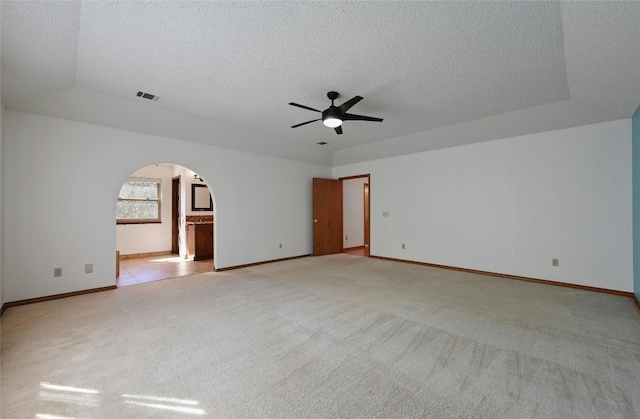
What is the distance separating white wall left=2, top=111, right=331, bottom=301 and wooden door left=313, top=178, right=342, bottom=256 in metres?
2.27

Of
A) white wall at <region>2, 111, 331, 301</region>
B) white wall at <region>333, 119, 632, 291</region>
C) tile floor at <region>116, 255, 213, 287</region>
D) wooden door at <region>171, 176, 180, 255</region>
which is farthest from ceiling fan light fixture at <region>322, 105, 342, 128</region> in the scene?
wooden door at <region>171, 176, 180, 255</region>

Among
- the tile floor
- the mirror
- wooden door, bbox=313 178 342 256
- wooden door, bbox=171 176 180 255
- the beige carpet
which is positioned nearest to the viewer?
→ the beige carpet

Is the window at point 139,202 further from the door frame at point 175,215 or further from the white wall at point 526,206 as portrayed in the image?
the white wall at point 526,206

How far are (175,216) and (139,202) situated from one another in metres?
0.93

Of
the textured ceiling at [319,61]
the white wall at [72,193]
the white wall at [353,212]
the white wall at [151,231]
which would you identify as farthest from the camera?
the white wall at [353,212]

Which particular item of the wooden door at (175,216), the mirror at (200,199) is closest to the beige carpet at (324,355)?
→ the mirror at (200,199)

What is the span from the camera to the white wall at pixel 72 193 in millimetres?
3424

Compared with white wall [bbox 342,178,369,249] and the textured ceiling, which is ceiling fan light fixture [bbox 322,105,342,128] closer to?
the textured ceiling

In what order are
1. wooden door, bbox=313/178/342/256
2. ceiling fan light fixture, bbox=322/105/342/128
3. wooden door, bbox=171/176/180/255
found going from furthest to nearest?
wooden door, bbox=171/176/180/255 < wooden door, bbox=313/178/342/256 < ceiling fan light fixture, bbox=322/105/342/128

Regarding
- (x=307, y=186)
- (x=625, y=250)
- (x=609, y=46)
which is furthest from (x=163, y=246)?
(x=625, y=250)

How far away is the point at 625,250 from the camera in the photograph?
3.77m

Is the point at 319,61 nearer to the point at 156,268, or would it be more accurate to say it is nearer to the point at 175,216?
the point at 156,268

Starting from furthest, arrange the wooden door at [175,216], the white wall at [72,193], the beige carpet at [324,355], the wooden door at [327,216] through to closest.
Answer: the wooden door at [175,216], the wooden door at [327,216], the white wall at [72,193], the beige carpet at [324,355]

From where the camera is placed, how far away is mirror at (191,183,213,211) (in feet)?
23.5
